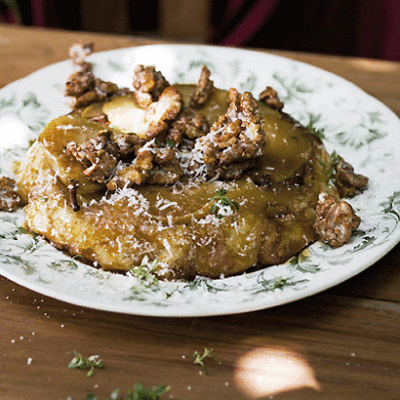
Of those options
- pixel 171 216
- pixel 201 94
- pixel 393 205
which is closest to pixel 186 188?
pixel 171 216

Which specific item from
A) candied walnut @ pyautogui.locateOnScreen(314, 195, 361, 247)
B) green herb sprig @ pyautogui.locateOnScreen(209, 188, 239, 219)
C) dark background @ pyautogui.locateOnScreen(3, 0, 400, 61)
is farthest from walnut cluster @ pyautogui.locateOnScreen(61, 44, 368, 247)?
dark background @ pyautogui.locateOnScreen(3, 0, 400, 61)

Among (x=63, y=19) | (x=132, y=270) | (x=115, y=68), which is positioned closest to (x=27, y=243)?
(x=132, y=270)

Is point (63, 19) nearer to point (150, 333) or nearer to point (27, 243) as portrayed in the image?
point (27, 243)

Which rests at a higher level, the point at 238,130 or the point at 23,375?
the point at 238,130

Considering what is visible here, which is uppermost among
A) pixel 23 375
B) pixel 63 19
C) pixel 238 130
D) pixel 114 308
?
pixel 238 130

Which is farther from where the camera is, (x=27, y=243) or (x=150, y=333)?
(x=27, y=243)

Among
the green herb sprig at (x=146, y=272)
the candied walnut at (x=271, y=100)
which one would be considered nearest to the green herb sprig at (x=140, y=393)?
the green herb sprig at (x=146, y=272)
